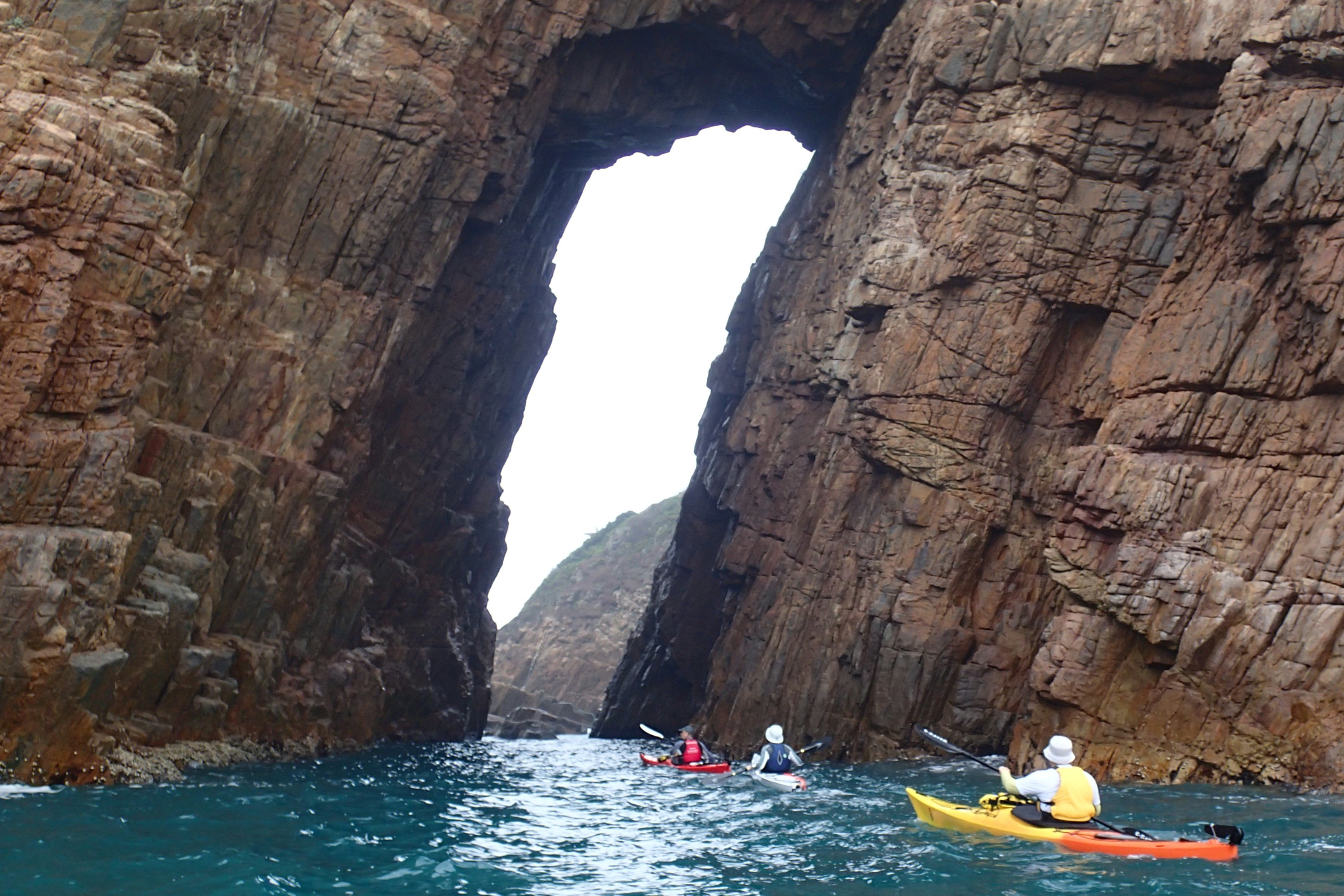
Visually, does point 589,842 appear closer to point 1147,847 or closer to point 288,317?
point 1147,847

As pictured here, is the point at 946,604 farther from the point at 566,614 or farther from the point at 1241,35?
the point at 566,614

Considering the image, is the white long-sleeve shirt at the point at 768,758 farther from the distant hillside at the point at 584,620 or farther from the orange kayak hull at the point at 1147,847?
the distant hillside at the point at 584,620

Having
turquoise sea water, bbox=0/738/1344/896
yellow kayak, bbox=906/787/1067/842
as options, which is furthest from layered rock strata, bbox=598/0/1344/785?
yellow kayak, bbox=906/787/1067/842

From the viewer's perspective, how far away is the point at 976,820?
57.8ft

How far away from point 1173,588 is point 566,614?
197ft

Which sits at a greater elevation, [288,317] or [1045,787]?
[288,317]

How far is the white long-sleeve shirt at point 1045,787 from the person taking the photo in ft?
54.6

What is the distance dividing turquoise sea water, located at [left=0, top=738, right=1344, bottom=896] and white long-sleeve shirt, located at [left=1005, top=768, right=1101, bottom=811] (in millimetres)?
698

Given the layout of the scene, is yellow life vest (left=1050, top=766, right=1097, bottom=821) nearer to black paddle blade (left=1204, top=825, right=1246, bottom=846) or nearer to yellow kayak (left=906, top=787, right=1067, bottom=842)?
yellow kayak (left=906, top=787, right=1067, bottom=842)

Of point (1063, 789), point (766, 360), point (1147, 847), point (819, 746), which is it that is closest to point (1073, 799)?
point (1063, 789)

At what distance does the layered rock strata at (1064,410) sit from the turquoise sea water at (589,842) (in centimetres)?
273

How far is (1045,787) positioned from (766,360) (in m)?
25.0

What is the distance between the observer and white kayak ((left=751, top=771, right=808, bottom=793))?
79.9 ft

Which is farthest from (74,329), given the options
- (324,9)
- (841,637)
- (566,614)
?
(566,614)
